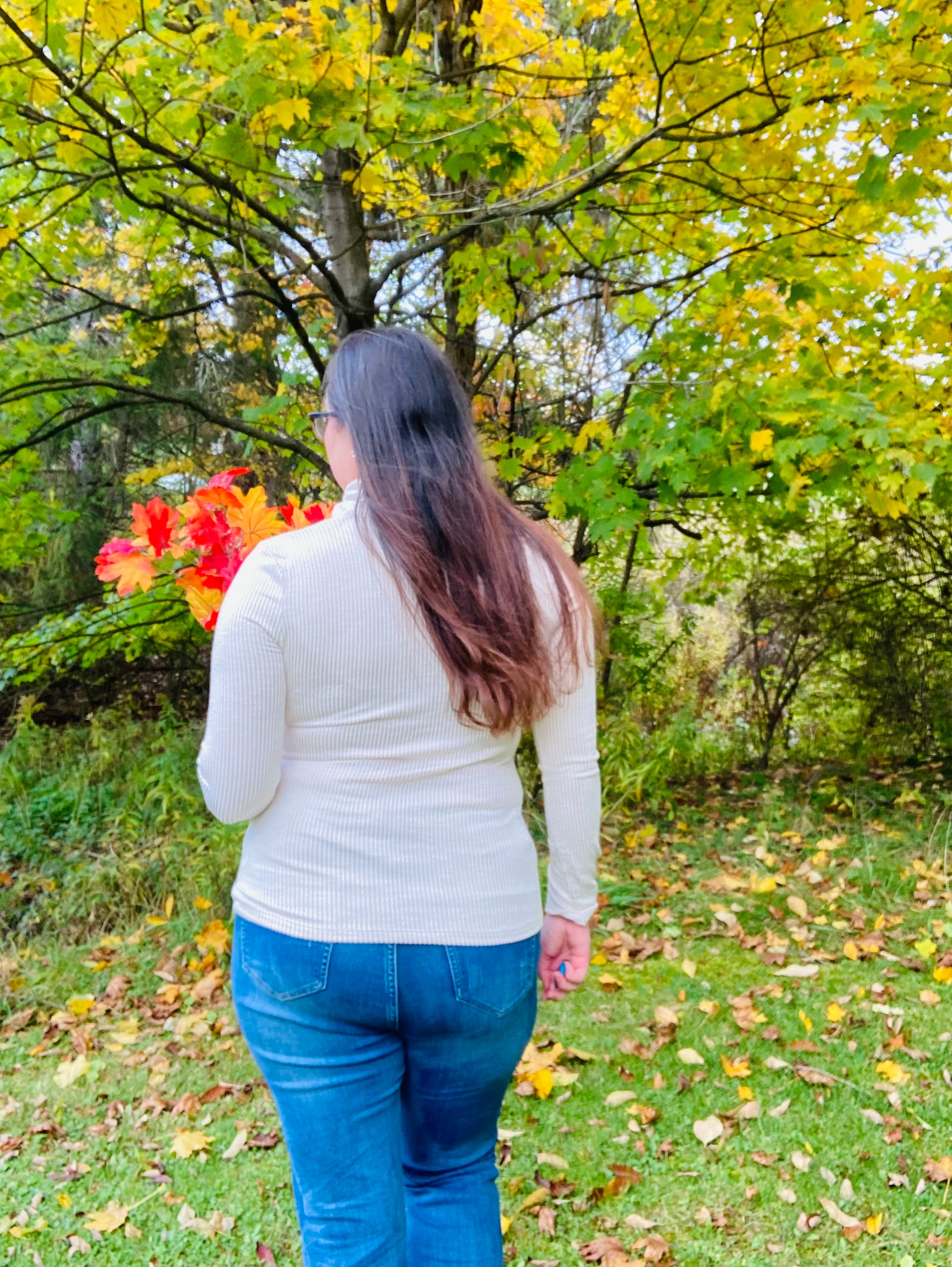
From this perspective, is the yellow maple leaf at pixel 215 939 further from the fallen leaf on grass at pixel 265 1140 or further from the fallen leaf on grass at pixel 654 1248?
the fallen leaf on grass at pixel 654 1248

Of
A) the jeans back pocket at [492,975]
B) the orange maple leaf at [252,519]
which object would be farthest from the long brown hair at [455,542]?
the orange maple leaf at [252,519]

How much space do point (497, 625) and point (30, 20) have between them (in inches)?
96.5

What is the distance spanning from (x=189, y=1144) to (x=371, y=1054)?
176 centimetres

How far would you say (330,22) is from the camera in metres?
2.71

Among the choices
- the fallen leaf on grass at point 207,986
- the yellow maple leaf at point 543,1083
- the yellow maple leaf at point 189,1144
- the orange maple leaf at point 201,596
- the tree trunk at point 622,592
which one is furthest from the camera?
the tree trunk at point 622,592

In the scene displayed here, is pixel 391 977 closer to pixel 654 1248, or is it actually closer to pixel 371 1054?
pixel 371 1054

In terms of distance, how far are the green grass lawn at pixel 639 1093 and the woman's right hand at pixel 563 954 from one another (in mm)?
1017

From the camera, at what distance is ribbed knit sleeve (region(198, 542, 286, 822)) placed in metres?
1.07

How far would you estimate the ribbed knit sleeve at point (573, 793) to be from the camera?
1304 mm

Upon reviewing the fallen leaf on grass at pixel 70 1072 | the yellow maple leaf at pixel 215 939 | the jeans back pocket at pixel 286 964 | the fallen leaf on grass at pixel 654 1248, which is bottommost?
the fallen leaf on grass at pixel 654 1248

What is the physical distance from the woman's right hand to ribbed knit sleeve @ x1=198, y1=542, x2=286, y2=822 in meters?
0.56

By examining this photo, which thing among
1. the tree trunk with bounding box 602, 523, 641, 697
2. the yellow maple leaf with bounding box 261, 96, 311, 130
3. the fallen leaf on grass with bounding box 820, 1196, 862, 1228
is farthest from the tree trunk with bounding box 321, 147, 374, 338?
the fallen leaf on grass with bounding box 820, 1196, 862, 1228

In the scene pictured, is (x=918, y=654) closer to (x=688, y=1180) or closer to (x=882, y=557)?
(x=882, y=557)

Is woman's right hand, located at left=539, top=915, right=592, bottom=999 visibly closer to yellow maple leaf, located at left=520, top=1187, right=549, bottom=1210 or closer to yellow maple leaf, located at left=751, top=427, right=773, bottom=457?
yellow maple leaf, located at left=520, top=1187, right=549, bottom=1210
